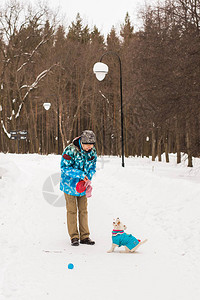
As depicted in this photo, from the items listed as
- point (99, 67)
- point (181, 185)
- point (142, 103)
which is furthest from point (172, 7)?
point (142, 103)

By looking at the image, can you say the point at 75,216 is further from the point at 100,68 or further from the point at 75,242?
the point at 100,68

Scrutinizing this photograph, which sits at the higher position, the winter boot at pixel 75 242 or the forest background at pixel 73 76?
the forest background at pixel 73 76

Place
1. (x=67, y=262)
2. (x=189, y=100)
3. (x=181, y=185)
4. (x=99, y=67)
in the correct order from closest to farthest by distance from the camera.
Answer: (x=67, y=262)
(x=181, y=185)
(x=189, y=100)
(x=99, y=67)

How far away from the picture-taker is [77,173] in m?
5.92

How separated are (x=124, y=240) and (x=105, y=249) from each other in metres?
0.47

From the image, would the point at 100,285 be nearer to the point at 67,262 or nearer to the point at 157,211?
the point at 67,262

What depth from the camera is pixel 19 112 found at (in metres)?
37.8

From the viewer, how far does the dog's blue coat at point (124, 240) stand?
5520 millimetres

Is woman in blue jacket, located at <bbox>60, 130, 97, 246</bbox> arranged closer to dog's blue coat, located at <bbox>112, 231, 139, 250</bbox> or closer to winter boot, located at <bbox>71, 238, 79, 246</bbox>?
winter boot, located at <bbox>71, 238, 79, 246</bbox>

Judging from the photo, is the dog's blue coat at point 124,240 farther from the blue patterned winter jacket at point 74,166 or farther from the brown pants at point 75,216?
the blue patterned winter jacket at point 74,166

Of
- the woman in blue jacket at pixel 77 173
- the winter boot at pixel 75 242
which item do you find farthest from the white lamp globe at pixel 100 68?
the winter boot at pixel 75 242

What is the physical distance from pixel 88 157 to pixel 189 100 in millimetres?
8401

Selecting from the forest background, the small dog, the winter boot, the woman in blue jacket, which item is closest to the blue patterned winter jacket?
the woman in blue jacket

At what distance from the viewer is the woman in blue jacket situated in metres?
5.95
